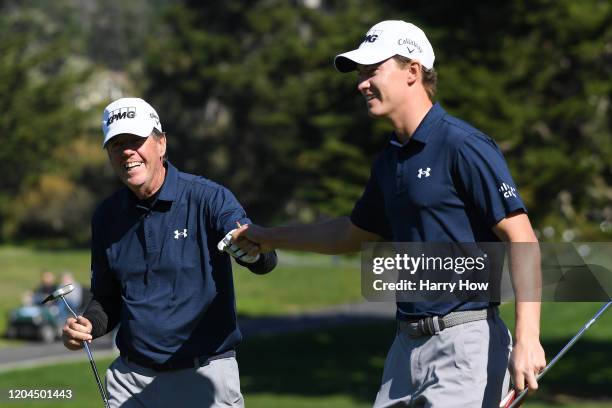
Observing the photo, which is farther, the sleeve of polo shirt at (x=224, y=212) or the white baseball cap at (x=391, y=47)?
the sleeve of polo shirt at (x=224, y=212)

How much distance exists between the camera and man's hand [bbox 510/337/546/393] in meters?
4.42

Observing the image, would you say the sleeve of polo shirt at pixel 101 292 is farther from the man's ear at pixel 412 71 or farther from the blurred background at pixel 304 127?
the blurred background at pixel 304 127

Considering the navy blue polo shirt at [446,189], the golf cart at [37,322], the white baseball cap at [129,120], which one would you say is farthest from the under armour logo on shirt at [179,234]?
the golf cart at [37,322]

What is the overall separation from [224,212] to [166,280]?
43cm

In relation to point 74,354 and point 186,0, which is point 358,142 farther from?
point 186,0

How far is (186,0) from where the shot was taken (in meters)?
64.5

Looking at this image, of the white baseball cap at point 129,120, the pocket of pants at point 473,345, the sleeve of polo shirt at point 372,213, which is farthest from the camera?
the white baseball cap at point 129,120

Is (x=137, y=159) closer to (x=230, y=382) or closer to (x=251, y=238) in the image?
(x=251, y=238)

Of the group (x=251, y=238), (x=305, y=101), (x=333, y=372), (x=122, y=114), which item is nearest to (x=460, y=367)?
(x=251, y=238)

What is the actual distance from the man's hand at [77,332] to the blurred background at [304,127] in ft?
38.4

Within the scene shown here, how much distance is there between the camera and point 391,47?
495 centimetres

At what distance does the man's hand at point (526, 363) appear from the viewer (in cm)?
442

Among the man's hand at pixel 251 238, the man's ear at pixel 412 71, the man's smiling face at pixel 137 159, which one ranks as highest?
the man's ear at pixel 412 71

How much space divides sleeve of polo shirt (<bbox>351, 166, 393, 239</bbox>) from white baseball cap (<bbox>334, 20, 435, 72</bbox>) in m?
0.59
